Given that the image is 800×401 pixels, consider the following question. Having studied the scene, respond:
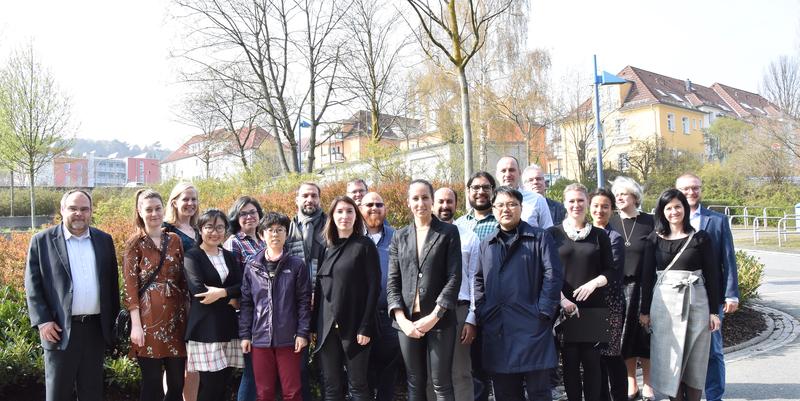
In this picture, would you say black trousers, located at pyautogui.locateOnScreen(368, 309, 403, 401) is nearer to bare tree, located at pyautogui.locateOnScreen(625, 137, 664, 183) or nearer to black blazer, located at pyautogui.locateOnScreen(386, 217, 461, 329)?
black blazer, located at pyautogui.locateOnScreen(386, 217, 461, 329)

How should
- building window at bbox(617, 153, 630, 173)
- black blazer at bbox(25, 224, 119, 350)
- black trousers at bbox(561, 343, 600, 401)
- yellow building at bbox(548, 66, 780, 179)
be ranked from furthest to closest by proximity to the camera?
yellow building at bbox(548, 66, 780, 179) < building window at bbox(617, 153, 630, 173) < black trousers at bbox(561, 343, 600, 401) < black blazer at bbox(25, 224, 119, 350)

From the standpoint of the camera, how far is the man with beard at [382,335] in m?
4.71

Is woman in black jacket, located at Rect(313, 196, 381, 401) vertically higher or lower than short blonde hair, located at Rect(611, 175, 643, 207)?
lower

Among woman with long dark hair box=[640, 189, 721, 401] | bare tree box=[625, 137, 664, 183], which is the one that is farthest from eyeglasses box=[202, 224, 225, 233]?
bare tree box=[625, 137, 664, 183]

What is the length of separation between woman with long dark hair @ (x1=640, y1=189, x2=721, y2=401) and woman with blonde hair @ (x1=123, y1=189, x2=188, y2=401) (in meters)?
3.79

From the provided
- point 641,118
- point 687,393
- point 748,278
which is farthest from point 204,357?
point 641,118

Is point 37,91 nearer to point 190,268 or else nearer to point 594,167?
point 190,268

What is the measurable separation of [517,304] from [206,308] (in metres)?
2.34

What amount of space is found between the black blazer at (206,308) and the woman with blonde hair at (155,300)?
5.2 inches

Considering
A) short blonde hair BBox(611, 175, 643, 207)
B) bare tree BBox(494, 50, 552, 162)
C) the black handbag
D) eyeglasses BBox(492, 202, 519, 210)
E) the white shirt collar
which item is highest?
bare tree BBox(494, 50, 552, 162)

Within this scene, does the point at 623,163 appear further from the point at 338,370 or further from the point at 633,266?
the point at 338,370

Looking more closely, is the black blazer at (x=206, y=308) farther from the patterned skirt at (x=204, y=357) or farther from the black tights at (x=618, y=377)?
the black tights at (x=618, y=377)

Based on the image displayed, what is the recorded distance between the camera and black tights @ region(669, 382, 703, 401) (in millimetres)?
4629

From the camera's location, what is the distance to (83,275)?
4.28 metres
